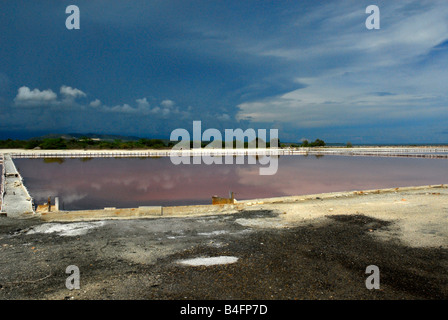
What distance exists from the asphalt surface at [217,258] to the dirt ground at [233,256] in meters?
0.02

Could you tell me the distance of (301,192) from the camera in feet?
52.2

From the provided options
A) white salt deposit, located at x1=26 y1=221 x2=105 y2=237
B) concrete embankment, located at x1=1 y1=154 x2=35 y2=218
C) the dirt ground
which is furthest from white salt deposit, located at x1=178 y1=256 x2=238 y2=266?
concrete embankment, located at x1=1 y1=154 x2=35 y2=218

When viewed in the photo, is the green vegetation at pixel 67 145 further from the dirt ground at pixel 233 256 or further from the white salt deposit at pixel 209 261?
the white salt deposit at pixel 209 261

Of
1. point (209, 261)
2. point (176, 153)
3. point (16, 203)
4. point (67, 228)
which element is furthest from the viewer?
point (176, 153)

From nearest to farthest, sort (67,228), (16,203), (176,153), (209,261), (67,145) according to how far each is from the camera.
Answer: (209,261), (67,228), (16,203), (176,153), (67,145)

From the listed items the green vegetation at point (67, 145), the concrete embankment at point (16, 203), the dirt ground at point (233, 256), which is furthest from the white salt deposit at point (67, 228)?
the green vegetation at point (67, 145)

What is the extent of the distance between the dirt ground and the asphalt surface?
2cm

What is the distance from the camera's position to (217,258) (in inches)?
198

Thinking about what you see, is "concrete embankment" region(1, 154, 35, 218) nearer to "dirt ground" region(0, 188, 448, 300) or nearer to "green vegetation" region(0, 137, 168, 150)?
"dirt ground" region(0, 188, 448, 300)

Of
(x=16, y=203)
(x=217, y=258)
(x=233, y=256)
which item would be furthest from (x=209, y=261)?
(x=16, y=203)

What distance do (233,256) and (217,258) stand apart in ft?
0.91

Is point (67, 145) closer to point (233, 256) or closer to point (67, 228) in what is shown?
point (67, 228)
